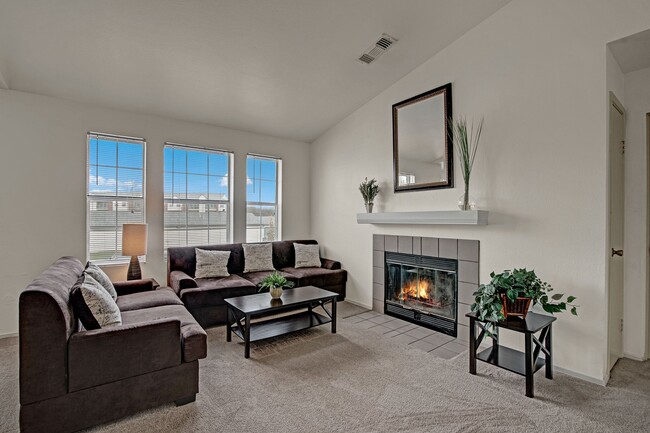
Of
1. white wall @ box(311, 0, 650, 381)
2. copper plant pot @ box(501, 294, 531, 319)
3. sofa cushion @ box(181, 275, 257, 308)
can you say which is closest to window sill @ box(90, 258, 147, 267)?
sofa cushion @ box(181, 275, 257, 308)

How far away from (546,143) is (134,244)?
4.44 meters

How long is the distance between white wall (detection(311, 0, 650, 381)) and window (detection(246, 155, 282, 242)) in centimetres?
260

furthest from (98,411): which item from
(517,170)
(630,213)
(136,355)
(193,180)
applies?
(630,213)

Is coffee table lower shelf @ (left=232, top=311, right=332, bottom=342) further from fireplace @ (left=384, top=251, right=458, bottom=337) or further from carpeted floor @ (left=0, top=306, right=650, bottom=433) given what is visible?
fireplace @ (left=384, top=251, right=458, bottom=337)

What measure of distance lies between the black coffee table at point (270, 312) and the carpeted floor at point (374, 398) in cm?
21

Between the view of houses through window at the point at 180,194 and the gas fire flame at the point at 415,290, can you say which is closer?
the gas fire flame at the point at 415,290

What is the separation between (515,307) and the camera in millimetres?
2520

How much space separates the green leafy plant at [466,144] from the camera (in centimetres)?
333

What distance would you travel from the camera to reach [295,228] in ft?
19.0

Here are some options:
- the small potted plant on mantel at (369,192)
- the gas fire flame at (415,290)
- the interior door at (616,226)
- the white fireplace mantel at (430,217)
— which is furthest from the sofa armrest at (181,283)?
the interior door at (616,226)

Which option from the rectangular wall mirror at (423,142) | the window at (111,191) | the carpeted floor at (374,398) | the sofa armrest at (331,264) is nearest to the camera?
the carpeted floor at (374,398)

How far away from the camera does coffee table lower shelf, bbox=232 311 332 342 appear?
3215mm

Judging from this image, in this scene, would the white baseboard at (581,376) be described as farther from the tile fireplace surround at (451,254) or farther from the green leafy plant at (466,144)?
the green leafy plant at (466,144)

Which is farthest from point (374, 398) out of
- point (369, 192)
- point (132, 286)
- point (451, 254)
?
point (132, 286)
